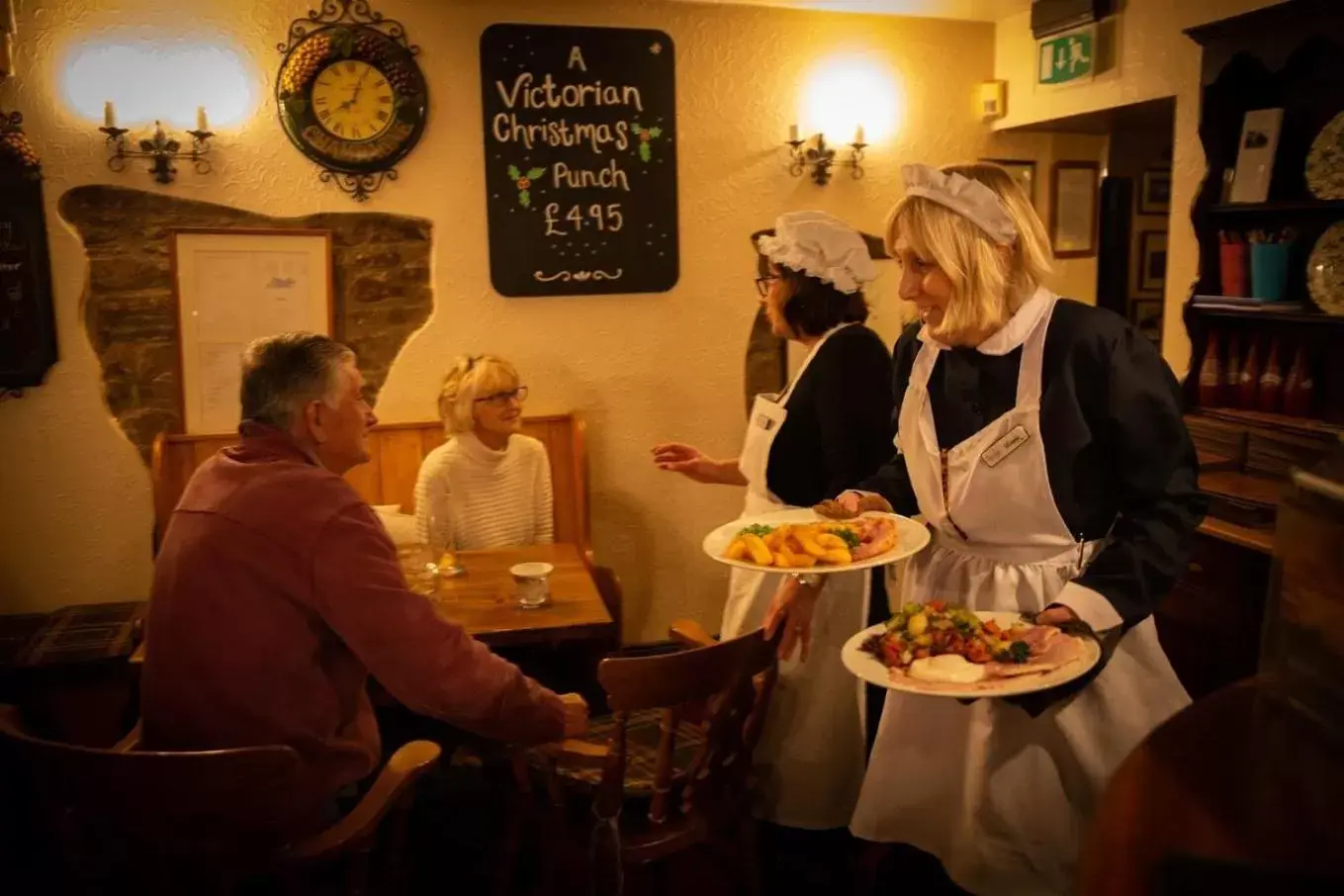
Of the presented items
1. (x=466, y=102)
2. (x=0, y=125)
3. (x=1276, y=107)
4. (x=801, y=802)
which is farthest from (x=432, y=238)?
(x=1276, y=107)

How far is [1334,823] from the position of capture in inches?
36.3

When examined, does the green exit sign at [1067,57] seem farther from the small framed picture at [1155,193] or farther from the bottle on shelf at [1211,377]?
the bottle on shelf at [1211,377]

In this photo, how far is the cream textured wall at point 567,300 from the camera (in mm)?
3525

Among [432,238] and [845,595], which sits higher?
[432,238]

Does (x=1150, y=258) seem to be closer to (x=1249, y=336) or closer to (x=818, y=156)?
(x=1249, y=336)

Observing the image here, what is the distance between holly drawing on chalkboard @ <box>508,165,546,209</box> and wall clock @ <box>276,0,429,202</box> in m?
0.35

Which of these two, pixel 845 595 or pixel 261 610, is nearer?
pixel 261 610

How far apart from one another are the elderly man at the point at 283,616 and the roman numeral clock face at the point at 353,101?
212cm

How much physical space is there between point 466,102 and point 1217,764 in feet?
11.1

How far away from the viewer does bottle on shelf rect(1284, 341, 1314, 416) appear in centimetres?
315

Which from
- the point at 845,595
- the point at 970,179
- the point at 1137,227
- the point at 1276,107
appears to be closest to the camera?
the point at 970,179

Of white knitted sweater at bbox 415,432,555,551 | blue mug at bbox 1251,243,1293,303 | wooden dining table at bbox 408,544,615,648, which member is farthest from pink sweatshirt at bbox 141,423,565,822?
blue mug at bbox 1251,243,1293,303

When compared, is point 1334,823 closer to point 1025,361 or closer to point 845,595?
point 1025,361

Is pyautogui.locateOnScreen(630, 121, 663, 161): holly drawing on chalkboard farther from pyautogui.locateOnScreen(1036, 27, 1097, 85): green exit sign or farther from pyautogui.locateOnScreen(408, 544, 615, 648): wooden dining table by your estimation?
pyautogui.locateOnScreen(408, 544, 615, 648): wooden dining table
